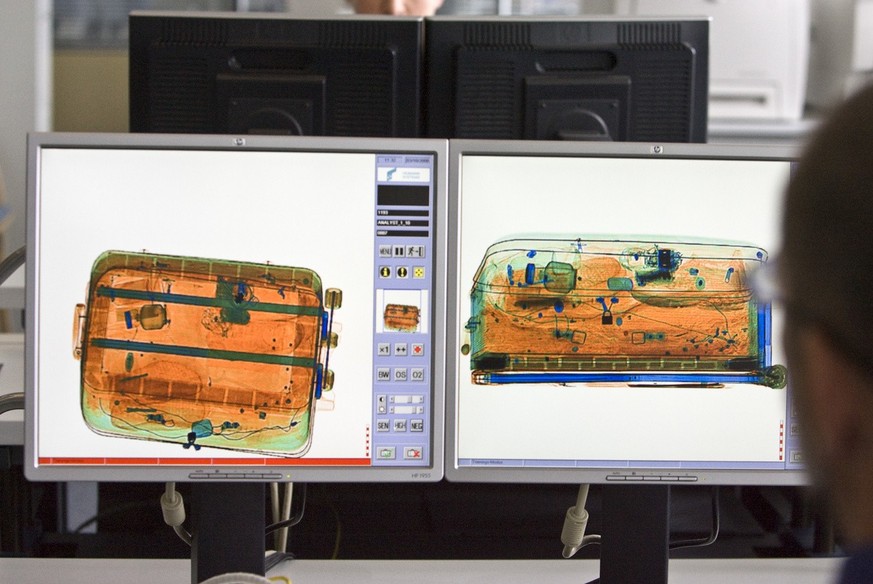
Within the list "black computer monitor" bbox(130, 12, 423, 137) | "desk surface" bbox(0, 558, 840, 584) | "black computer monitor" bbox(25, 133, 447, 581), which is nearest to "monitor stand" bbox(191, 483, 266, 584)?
"black computer monitor" bbox(25, 133, 447, 581)

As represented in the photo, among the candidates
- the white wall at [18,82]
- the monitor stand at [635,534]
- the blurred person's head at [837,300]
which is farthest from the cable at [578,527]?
the white wall at [18,82]

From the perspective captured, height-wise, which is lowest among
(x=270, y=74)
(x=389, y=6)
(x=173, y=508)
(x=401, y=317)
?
(x=173, y=508)

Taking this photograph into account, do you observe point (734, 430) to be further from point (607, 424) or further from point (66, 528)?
point (66, 528)

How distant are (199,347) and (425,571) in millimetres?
436

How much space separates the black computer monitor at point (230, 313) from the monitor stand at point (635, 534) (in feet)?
0.70

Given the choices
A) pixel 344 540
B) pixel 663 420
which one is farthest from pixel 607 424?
pixel 344 540

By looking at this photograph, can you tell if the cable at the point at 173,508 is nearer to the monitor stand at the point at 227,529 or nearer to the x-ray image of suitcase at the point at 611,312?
the monitor stand at the point at 227,529

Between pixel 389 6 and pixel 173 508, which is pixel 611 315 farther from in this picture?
pixel 389 6

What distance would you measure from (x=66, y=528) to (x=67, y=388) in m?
0.77

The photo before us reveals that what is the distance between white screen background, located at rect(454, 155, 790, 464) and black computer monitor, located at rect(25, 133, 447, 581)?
4cm

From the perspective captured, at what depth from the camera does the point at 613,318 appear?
1.00m

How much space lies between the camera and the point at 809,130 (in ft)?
1.47

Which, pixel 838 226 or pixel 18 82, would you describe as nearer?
pixel 838 226

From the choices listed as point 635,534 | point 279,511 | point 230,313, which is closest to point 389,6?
point 279,511
